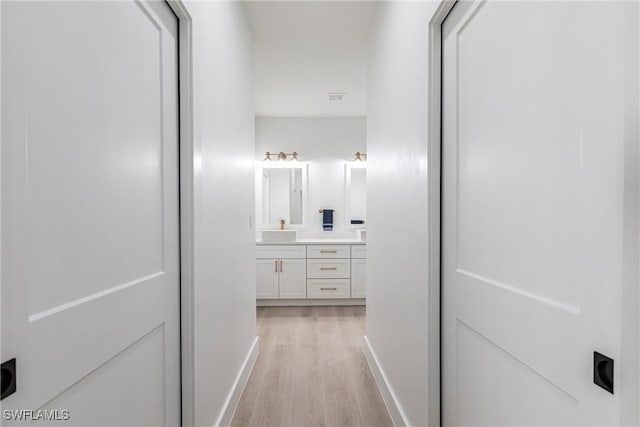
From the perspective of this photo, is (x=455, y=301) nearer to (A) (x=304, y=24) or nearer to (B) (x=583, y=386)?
(B) (x=583, y=386)

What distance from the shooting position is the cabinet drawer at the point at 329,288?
4.56 metres

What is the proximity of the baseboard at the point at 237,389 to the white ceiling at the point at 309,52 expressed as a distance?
2.38 metres

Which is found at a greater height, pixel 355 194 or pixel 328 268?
Answer: pixel 355 194

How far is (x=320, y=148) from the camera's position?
5.17 metres

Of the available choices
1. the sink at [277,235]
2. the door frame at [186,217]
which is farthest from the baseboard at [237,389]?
the sink at [277,235]

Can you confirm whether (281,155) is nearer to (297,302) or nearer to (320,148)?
(320,148)

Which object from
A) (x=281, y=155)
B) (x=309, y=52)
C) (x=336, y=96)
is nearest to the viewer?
(x=309, y=52)

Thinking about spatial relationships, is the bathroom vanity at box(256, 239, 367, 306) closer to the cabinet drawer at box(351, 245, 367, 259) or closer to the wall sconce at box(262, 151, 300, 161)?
the cabinet drawer at box(351, 245, 367, 259)

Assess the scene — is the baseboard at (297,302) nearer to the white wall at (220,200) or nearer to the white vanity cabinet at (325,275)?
the white vanity cabinet at (325,275)

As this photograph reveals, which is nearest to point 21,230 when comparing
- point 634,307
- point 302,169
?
point 634,307

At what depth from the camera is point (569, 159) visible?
0.75m

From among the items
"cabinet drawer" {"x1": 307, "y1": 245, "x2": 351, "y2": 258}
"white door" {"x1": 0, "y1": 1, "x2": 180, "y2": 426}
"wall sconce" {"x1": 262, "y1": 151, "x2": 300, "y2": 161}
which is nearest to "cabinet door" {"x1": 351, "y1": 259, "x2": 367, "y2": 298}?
"cabinet drawer" {"x1": 307, "y1": 245, "x2": 351, "y2": 258}

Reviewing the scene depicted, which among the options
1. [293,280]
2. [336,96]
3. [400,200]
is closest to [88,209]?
[400,200]

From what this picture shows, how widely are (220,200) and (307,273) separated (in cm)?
282
